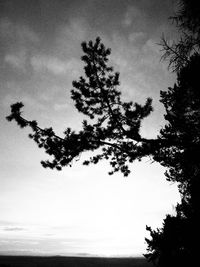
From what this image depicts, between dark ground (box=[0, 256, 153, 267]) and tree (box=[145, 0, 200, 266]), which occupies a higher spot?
tree (box=[145, 0, 200, 266])

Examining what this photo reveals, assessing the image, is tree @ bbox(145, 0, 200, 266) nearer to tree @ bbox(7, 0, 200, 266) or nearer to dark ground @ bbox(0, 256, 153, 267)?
tree @ bbox(7, 0, 200, 266)

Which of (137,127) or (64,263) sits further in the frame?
(64,263)

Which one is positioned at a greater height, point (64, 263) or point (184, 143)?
point (184, 143)

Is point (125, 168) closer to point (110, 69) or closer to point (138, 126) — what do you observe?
point (138, 126)

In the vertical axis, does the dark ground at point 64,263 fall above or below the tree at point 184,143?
below

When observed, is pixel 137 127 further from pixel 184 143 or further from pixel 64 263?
pixel 64 263

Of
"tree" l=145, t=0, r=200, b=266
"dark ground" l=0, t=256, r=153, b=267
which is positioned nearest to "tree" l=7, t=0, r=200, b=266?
"tree" l=145, t=0, r=200, b=266

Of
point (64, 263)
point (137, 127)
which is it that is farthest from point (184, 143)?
point (64, 263)

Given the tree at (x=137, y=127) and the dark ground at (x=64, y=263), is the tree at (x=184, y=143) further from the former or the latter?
the dark ground at (x=64, y=263)

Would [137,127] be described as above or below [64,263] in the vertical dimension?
above

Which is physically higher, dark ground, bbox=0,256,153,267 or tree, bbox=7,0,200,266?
tree, bbox=7,0,200,266

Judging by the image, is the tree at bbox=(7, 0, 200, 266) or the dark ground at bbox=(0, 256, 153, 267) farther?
the dark ground at bbox=(0, 256, 153, 267)

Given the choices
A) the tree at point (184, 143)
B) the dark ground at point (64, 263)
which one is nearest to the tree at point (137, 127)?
the tree at point (184, 143)

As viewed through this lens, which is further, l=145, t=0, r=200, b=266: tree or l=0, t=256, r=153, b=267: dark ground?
l=0, t=256, r=153, b=267: dark ground
